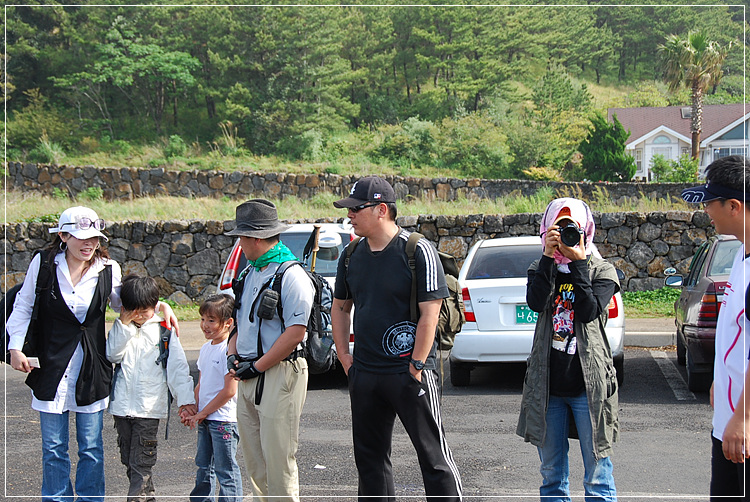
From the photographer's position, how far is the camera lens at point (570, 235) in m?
3.84

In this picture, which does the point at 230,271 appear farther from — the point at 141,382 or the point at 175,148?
the point at 175,148

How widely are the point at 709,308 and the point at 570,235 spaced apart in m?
3.89

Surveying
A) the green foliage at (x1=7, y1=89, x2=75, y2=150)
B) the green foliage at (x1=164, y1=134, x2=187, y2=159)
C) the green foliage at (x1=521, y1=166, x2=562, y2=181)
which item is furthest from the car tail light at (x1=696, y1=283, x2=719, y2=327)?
the green foliage at (x1=7, y1=89, x2=75, y2=150)

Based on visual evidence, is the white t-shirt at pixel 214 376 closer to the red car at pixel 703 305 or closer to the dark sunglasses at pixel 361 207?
the dark sunglasses at pixel 361 207

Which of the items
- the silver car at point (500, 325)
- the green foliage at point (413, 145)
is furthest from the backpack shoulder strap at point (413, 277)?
the green foliage at point (413, 145)

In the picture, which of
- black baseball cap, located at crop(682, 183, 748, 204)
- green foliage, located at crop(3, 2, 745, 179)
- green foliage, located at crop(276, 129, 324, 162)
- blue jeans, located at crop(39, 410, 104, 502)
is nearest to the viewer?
black baseball cap, located at crop(682, 183, 748, 204)

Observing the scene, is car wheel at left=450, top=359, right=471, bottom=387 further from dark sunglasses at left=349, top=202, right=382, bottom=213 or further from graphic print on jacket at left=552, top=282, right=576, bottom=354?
dark sunglasses at left=349, top=202, right=382, bottom=213

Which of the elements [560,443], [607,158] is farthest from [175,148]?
→ [560,443]

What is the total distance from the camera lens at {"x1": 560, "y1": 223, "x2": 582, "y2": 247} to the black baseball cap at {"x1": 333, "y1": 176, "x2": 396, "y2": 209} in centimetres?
96

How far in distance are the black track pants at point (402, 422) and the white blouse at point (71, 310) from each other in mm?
1705

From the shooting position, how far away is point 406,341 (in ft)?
12.8

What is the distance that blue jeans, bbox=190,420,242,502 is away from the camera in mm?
4383

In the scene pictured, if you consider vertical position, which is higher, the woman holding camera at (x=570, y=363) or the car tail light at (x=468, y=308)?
the woman holding camera at (x=570, y=363)

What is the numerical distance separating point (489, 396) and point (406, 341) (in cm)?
413
